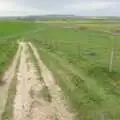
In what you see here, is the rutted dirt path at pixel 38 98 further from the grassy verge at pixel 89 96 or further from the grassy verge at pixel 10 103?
the grassy verge at pixel 89 96

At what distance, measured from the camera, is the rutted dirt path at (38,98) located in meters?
12.8

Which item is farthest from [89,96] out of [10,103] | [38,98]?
[10,103]

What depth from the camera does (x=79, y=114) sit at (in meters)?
12.9

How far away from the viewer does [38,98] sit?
52.3 feet

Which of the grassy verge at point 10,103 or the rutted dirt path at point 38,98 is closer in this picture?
the grassy verge at point 10,103

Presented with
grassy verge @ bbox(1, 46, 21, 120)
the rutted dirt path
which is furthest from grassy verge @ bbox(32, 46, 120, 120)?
grassy verge @ bbox(1, 46, 21, 120)

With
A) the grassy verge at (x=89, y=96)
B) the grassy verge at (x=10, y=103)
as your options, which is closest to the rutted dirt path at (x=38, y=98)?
the grassy verge at (x=10, y=103)

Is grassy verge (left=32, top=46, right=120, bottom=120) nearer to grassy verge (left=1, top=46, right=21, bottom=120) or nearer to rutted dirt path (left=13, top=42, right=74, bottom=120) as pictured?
rutted dirt path (left=13, top=42, right=74, bottom=120)

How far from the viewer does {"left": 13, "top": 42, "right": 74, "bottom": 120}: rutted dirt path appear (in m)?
12.8

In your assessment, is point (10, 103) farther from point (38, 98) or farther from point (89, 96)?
point (89, 96)

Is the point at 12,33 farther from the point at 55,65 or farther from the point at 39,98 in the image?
the point at 39,98

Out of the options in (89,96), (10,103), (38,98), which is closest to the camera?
(10,103)

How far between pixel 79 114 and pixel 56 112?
0.91m

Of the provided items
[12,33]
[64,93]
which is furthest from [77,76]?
[12,33]
